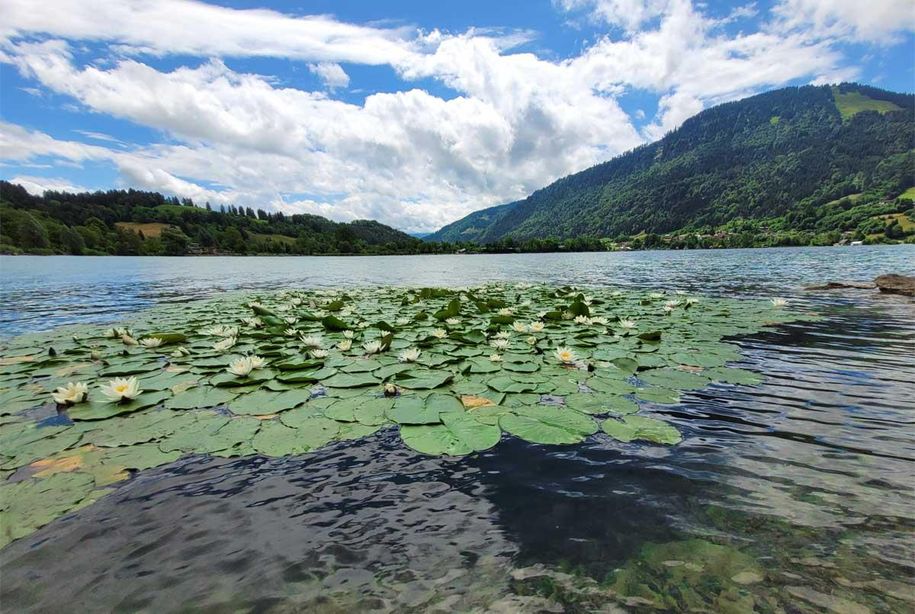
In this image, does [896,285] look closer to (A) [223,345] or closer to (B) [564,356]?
(B) [564,356]

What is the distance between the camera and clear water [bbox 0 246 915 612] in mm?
2357

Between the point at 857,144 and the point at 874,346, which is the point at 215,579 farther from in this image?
the point at 857,144

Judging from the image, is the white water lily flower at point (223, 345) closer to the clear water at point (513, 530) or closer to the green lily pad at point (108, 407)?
A: the green lily pad at point (108, 407)

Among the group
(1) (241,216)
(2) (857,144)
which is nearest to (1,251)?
(1) (241,216)

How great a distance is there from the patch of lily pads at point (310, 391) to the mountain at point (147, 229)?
109 m

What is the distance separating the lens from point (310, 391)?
530 cm

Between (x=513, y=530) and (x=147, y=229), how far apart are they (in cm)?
15759

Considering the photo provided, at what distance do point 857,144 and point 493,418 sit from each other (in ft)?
946

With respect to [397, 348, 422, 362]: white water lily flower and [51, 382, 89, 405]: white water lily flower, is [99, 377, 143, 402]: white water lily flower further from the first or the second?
[397, 348, 422, 362]: white water lily flower

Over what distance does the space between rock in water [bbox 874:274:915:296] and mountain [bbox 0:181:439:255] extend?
12030cm

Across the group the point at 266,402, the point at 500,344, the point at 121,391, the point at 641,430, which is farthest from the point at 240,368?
the point at 641,430

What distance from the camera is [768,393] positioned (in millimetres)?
5488

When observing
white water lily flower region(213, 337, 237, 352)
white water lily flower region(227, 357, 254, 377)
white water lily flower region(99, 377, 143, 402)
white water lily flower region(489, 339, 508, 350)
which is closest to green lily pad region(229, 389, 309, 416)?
white water lily flower region(227, 357, 254, 377)

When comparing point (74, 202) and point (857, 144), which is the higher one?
point (857, 144)
